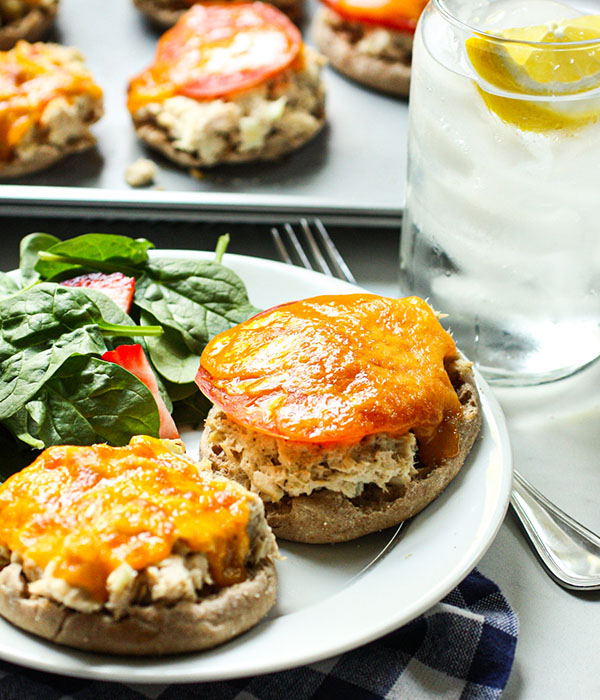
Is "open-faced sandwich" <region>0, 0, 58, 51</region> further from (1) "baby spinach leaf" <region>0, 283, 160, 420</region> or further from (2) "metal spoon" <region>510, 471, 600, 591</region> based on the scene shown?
(2) "metal spoon" <region>510, 471, 600, 591</region>

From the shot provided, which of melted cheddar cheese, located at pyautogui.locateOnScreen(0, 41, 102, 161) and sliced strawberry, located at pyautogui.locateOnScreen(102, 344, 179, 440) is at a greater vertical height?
melted cheddar cheese, located at pyautogui.locateOnScreen(0, 41, 102, 161)

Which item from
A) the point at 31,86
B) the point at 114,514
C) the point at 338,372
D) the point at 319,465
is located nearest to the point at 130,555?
the point at 114,514

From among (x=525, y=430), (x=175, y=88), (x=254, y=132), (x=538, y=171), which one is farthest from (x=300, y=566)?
(x=175, y=88)

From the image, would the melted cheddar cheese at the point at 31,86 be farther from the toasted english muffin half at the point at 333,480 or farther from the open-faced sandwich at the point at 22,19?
the toasted english muffin half at the point at 333,480

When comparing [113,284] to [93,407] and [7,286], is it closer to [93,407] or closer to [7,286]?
[7,286]

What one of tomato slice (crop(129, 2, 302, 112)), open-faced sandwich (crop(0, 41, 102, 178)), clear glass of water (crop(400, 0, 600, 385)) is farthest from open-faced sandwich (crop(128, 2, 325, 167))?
clear glass of water (crop(400, 0, 600, 385))
